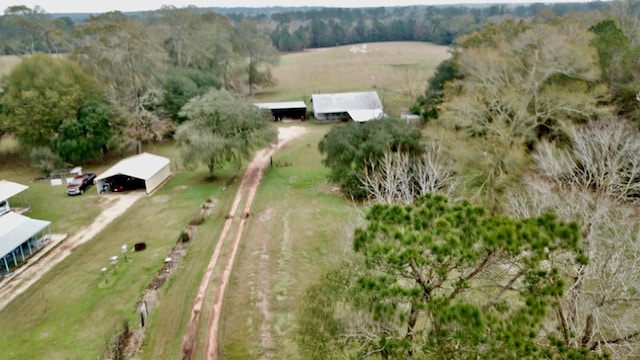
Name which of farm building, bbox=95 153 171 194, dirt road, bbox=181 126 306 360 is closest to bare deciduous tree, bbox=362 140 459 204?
dirt road, bbox=181 126 306 360

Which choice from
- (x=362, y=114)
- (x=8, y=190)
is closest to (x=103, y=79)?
(x=8, y=190)

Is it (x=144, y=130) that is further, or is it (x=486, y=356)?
(x=144, y=130)

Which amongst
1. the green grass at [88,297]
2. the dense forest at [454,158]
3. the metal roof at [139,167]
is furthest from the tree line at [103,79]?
the green grass at [88,297]

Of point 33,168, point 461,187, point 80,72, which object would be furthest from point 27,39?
point 461,187

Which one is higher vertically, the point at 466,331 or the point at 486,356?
the point at 466,331

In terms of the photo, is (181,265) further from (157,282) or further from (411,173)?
(411,173)

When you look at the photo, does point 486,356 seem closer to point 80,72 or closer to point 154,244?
point 154,244

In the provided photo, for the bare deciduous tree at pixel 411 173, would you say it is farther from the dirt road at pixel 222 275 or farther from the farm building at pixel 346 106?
the farm building at pixel 346 106
